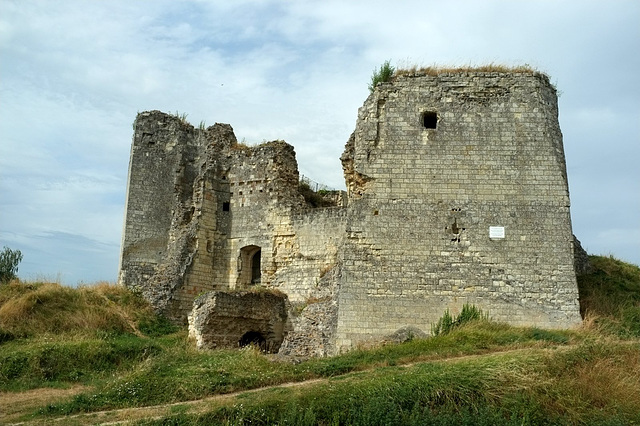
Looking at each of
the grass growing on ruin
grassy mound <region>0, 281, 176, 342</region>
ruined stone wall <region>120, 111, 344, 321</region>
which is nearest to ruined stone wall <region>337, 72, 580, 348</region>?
the grass growing on ruin

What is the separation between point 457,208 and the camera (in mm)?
14055

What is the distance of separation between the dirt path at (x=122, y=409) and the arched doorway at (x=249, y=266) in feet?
27.5

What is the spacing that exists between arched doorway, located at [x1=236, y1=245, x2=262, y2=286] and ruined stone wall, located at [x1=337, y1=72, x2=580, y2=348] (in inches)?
260

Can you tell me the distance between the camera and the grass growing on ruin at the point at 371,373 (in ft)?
29.4

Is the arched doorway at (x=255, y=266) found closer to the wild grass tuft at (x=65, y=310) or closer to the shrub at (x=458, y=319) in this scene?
the wild grass tuft at (x=65, y=310)

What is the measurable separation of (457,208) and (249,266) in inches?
331

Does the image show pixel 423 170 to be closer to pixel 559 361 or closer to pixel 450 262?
pixel 450 262

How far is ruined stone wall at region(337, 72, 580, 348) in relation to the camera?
13523 millimetres

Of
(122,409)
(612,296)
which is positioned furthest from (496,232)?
(122,409)

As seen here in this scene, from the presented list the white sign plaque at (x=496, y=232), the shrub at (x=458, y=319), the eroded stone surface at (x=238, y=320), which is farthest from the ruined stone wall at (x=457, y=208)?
the eroded stone surface at (x=238, y=320)

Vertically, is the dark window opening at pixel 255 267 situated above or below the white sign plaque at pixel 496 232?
below

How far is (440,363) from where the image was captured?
1078 centimetres

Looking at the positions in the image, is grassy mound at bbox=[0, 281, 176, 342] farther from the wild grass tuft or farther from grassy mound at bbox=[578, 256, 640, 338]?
grassy mound at bbox=[578, 256, 640, 338]

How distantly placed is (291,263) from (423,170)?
593cm
